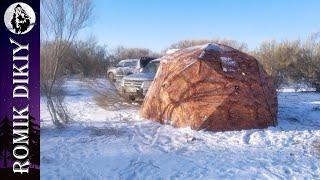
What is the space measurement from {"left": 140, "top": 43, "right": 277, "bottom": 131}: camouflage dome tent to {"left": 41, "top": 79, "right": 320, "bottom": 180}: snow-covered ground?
1.18 feet

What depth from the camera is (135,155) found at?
818 cm

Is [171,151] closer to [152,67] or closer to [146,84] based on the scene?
[146,84]

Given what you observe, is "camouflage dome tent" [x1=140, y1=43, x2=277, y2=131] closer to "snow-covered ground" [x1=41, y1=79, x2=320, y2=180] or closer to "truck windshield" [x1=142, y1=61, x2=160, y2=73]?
"snow-covered ground" [x1=41, y1=79, x2=320, y2=180]

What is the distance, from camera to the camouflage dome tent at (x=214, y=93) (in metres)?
10.8

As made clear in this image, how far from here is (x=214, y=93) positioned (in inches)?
430

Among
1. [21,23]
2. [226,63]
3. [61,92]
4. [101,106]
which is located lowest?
[101,106]

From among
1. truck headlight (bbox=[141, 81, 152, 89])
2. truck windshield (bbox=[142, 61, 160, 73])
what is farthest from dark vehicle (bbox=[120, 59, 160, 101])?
truck windshield (bbox=[142, 61, 160, 73])

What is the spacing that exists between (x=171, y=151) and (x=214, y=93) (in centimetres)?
280

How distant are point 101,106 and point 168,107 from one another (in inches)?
143

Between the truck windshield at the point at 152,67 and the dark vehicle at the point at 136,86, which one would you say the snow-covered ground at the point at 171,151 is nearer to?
the dark vehicle at the point at 136,86

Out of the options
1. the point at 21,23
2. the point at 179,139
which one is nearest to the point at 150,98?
the point at 179,139

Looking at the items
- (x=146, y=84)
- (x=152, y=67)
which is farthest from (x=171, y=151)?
(x=152, y=67)

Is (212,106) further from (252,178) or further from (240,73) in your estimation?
(252,178)

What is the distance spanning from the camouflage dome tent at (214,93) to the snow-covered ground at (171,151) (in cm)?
36
